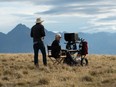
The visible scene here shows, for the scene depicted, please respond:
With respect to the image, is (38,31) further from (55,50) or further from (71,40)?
(71,40)

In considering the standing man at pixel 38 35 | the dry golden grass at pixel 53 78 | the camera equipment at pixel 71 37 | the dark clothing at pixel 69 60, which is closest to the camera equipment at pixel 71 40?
the camera equipment at pixel 71 37

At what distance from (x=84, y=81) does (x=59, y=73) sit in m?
2.42

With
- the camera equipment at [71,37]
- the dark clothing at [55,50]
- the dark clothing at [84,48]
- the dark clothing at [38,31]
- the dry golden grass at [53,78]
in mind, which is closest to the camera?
the dry golden grass at [53,78]

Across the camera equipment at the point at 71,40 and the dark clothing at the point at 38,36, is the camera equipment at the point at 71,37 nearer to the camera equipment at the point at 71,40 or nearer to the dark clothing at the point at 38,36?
the camera equipment at the point at 71,40

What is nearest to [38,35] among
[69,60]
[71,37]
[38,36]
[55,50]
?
[38,36]

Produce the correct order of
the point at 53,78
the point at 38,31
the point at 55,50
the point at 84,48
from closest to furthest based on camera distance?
the point at 53,78 < the point at 38,31 < the point at 55,50 < the point at 84,48

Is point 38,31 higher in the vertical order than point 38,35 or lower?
higher

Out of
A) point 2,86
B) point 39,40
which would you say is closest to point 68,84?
point 2,86

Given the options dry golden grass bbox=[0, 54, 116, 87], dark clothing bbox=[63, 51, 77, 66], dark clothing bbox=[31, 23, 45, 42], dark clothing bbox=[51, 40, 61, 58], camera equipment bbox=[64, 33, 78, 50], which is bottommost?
dry golden grass bbox=[0, 54, 116, 87]

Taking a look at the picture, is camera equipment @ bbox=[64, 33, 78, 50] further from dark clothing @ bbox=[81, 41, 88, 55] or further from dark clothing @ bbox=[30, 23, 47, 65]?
dark clothing @ bbox=[30, 23, 47, 65]

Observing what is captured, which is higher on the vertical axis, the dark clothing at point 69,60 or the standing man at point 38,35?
the standing man at point 38,35

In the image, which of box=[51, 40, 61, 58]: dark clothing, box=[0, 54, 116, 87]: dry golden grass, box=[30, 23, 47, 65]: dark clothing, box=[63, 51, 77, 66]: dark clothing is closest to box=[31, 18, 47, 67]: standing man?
box=[30, 23, 47, 65]: dark clothing

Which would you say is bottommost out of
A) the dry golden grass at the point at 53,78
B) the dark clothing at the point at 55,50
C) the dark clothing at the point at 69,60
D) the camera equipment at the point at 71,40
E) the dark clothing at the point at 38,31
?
the dry golden grass at the point at 53,78

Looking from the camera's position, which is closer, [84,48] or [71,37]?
[84,48]
